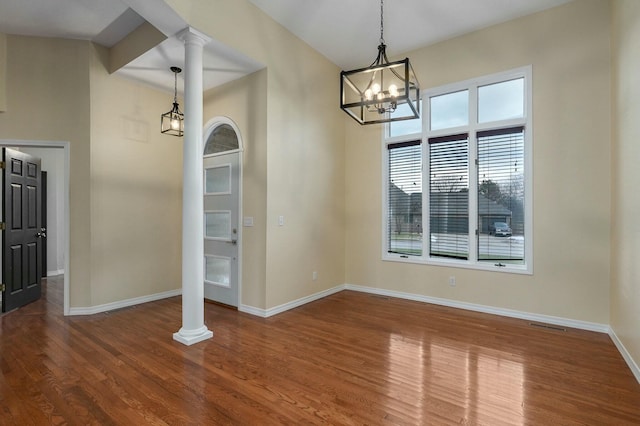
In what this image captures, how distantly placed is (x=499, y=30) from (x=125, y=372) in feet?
18.3

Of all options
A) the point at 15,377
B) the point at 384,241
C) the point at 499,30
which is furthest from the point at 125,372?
the point at 499,30

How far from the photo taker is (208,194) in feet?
15.9

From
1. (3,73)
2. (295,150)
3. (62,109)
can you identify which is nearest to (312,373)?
(295,150)

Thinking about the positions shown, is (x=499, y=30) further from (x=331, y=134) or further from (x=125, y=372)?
(x=125, y=372)

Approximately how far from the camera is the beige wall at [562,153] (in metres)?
3.59

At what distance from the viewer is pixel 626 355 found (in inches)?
114

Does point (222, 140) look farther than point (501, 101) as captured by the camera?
Yes

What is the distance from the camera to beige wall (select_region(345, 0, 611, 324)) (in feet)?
11.8

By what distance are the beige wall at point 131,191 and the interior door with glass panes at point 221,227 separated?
28.4 inches

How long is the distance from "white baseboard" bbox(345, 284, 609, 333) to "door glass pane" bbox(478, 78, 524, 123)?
2.48 meters

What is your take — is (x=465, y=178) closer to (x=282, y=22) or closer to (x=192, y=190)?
(x=282, y=22)

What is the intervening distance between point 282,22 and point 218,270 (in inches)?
137

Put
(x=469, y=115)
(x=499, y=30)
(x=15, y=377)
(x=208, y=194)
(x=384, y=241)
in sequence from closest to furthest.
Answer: (x=15, y=377) < (x=499, y=30) < (x=469, y=115) < (x=208, y=194) < (x=384, y=241)

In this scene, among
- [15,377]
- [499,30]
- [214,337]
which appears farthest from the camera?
[499,30]
